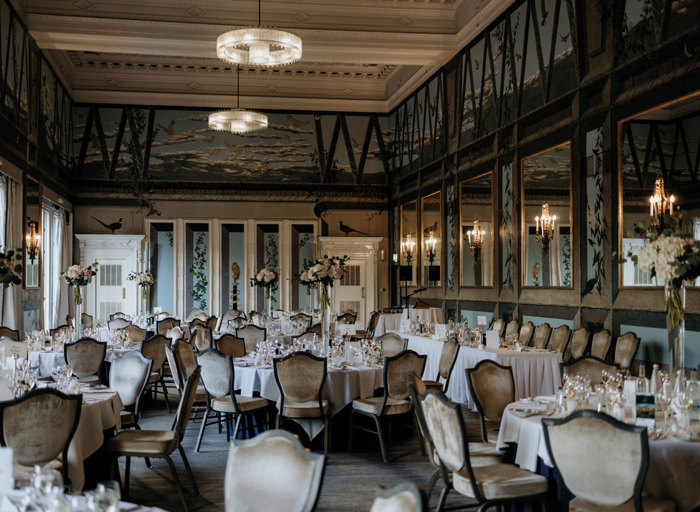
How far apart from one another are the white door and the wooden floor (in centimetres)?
1081

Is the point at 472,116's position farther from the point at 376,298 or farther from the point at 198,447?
the point at 198,447

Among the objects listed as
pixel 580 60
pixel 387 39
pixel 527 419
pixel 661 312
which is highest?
pixel 387 39

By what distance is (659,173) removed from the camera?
315 inches

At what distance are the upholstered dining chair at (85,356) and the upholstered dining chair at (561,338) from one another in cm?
611

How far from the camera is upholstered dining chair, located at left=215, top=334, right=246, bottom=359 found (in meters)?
9.30

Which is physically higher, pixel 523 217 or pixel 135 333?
pixel 523 217

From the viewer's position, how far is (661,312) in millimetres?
7988

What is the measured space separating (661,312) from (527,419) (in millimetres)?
4103

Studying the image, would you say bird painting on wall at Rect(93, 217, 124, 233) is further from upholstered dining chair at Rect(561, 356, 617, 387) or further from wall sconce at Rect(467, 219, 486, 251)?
upholstered dining chair at Rect(561, 356, 617, 387)

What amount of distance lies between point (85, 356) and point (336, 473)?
400 cm

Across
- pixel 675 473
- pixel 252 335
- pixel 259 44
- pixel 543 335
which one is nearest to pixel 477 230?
pixel 543 335

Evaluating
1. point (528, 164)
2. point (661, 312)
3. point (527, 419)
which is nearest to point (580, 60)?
point (528, 164)

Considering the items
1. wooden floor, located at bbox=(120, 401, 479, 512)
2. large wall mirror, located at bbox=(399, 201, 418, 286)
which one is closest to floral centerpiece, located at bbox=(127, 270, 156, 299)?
large wall mirror, located at bbox=(399, 201, 418, 286)

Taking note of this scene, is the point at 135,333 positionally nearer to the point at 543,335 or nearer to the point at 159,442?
the point at 159,442
